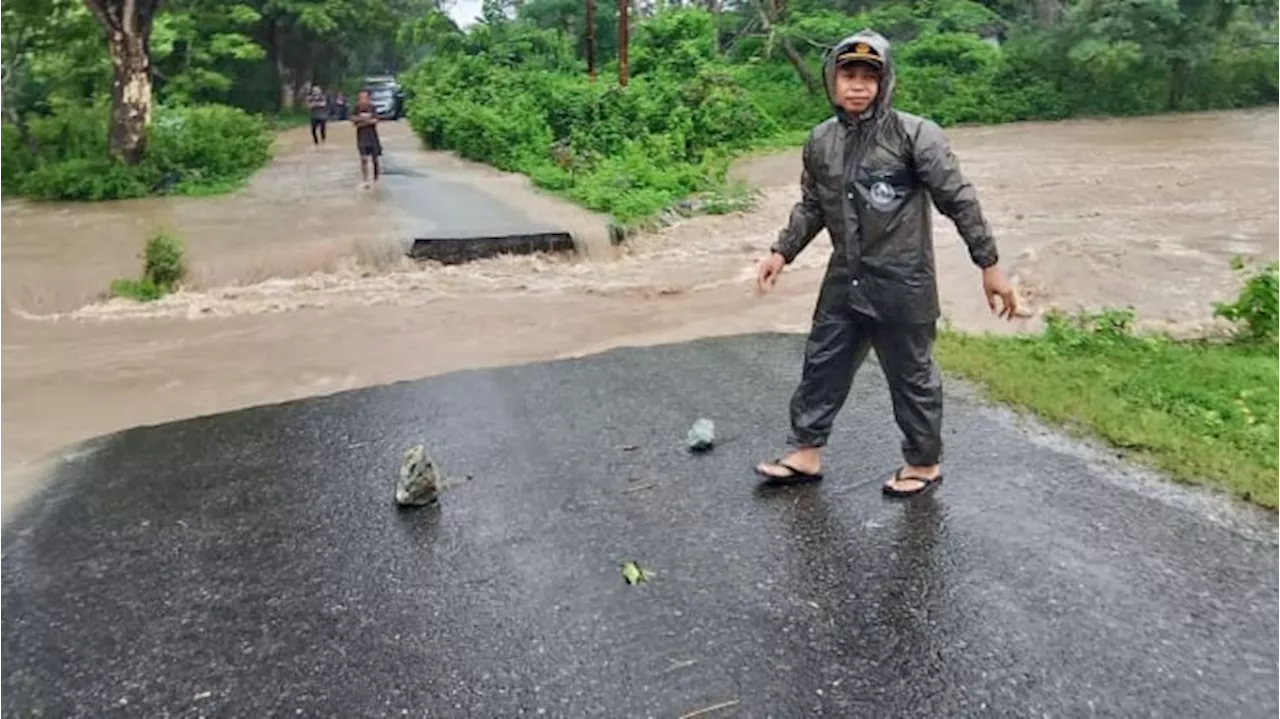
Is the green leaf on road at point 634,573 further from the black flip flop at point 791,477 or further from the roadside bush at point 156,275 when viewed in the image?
the roadside bush at point 156,275

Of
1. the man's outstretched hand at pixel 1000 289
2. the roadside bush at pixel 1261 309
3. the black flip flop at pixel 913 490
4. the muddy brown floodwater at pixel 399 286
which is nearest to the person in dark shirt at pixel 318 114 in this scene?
the muddy brown floodwater at pixel 399 286

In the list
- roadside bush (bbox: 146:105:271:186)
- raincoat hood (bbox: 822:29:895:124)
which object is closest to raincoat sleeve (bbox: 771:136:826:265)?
raincoat hood (bbox: 822:29:895:124)

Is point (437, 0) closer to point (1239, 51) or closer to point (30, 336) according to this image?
point (1239, 51)

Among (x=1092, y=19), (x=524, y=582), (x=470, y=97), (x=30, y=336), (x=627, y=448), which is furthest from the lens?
(x=1092, y=19)

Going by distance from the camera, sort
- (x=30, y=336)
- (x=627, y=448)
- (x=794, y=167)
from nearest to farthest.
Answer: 1. (x=627, y=448)
2. (x=30, y=336)
3. (x=794, y=167)

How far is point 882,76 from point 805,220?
2.17 ft

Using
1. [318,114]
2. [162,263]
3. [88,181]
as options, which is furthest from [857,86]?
[318,114]

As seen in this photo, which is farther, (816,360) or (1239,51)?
(1239,51)

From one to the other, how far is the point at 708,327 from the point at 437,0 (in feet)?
129

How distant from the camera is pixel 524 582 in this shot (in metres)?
3.94

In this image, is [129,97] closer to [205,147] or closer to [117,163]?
[117,163]

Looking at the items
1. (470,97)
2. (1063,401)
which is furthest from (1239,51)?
(1063,401)

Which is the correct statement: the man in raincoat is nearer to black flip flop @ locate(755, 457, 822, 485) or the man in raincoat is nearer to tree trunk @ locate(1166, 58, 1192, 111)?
black flip flop @ locate(755, 457, 822, 485)

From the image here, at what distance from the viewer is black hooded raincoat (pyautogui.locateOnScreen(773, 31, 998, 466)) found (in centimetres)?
407
